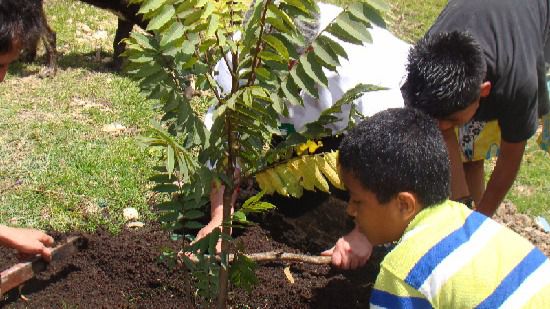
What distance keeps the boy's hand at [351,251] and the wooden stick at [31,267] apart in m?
1.26

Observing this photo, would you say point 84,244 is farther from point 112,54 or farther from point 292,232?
point 112,54

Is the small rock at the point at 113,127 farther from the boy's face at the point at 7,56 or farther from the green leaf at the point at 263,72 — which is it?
the green leaf at the point at 263,72

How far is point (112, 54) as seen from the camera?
267 inches

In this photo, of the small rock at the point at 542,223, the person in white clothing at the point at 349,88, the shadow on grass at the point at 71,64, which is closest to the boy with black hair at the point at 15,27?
the person in white clothing at the point at 349,88

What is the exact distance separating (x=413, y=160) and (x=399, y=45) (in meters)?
1.70

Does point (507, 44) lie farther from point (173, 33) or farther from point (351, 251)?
point (173, 33)

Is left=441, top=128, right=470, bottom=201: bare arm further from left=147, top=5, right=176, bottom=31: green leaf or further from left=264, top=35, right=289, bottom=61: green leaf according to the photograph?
left=147, top=5, right=176, bottom=31: green leaf

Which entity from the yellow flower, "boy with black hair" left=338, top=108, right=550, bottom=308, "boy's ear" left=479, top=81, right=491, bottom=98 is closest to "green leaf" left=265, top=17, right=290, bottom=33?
"boy with black hair" left=338, top=108, right=550, bottom=308

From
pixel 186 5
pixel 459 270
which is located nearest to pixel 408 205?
pixel 459 270

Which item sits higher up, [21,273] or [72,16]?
[72,16]

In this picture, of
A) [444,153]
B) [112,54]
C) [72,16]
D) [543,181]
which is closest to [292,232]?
[444,153]

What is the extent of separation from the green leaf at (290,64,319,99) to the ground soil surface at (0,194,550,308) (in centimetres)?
103

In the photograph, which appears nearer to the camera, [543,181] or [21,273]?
[21,273]

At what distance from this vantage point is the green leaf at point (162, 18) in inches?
79.2
